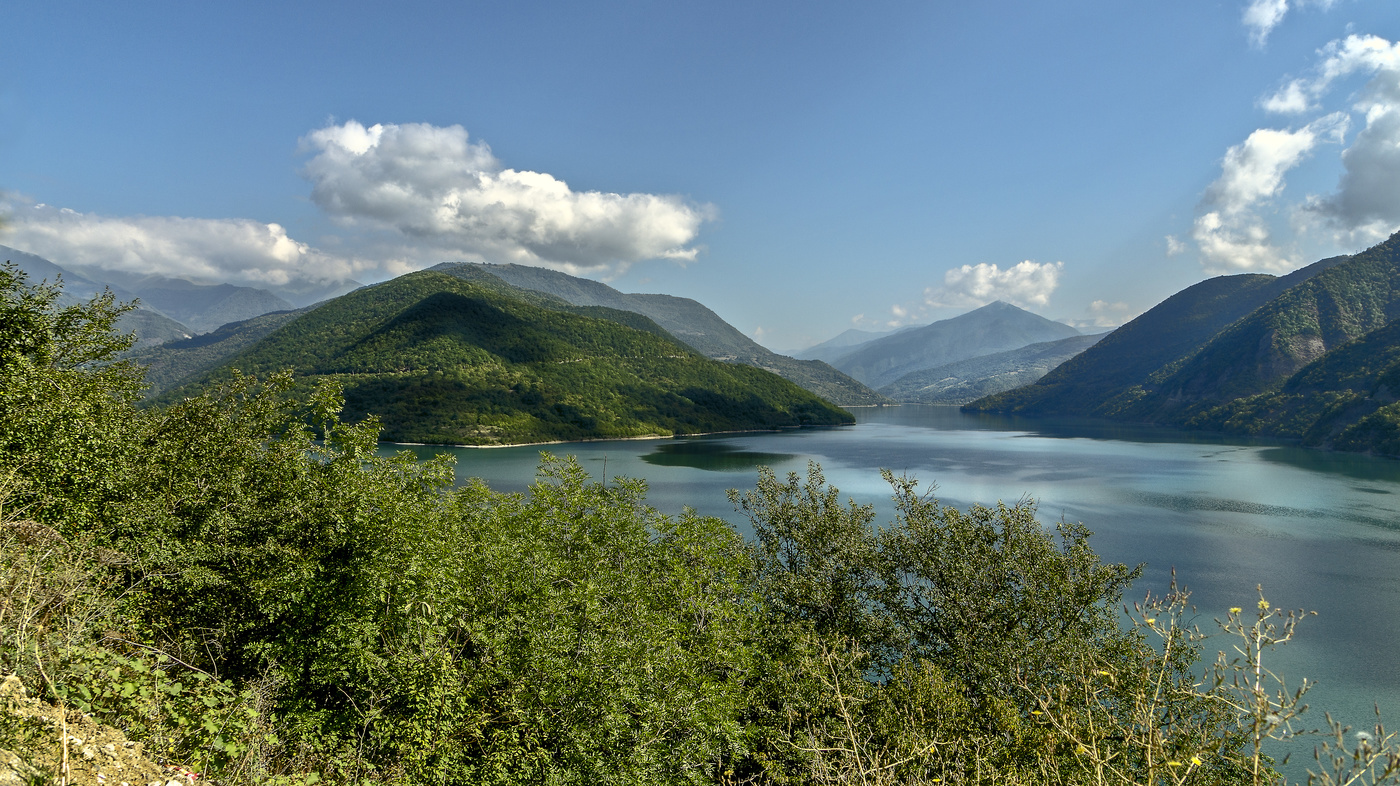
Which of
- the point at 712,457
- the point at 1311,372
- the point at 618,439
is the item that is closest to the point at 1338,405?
the point at 1311,372

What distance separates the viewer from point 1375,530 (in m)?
48.2

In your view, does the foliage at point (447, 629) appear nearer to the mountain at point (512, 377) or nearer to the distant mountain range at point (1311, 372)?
the mountain at point (512, 377)

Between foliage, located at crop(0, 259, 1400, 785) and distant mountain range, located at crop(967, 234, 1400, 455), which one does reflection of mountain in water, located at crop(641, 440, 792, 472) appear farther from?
distant mountain range, located at crop(967, 234, 1400, 455)

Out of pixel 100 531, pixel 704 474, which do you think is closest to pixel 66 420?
pixel 100 531

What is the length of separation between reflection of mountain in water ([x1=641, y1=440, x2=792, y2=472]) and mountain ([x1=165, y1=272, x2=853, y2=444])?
23001mm

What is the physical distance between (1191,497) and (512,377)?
12016 cm

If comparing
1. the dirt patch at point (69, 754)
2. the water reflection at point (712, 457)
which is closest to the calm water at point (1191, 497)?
the water reflection at point (712, 457)

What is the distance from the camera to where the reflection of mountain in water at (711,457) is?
286ft

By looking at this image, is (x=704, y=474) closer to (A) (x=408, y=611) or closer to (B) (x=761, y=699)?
(B) (x=761, y=699)

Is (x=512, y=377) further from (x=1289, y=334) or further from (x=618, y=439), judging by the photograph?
(x=1289, y=334)

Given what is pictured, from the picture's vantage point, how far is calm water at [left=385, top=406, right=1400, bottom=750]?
95.9ft

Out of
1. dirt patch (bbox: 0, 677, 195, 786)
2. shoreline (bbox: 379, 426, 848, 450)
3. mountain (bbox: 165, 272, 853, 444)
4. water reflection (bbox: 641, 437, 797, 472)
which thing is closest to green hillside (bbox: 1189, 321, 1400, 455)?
water reflection (bbox: 641, 437, 797, 472)

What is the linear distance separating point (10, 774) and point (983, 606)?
2000 centimetres

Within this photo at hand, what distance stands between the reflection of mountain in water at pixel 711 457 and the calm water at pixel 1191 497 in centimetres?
34
